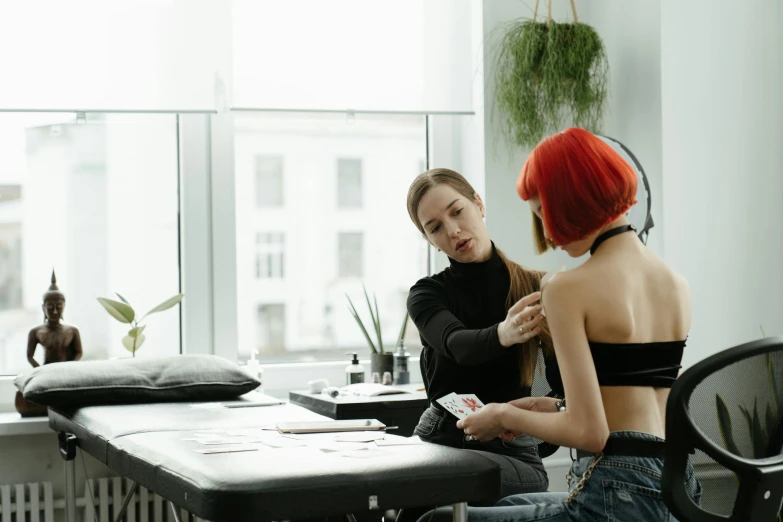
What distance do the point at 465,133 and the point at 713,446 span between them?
2421mm

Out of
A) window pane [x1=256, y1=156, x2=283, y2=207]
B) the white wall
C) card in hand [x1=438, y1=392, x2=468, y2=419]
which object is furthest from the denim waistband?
window pane [x1=256, y1=156, x2=283, y2=207]

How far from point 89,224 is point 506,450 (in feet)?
6.31

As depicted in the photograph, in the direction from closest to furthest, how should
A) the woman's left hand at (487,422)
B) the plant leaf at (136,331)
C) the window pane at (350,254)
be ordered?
the woman's left hand at (487,422), the plant leaf at (136,331), the window pane at (350,254)

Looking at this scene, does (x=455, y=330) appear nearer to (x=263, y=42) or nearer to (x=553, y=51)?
(x=553, y=51)

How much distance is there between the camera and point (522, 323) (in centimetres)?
184

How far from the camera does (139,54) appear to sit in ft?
10.7

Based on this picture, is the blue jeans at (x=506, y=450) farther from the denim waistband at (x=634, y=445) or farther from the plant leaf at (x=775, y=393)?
the plant leaf at (x=775, y=393)

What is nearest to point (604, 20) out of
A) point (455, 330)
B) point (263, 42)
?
point (263, 42)

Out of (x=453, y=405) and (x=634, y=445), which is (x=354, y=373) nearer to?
(x=453, y=405)

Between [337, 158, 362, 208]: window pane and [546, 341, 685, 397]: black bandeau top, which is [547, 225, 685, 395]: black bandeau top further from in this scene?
[337, 158, 362, 208]: window pane

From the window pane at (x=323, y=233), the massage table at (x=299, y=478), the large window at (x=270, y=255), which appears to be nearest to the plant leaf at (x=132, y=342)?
the window pane at (x=323, y=233)

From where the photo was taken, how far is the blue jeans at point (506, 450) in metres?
2.04

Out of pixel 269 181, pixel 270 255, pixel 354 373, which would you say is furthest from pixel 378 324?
pixel 269 181

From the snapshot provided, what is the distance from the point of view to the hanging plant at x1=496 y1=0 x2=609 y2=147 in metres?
3.25
